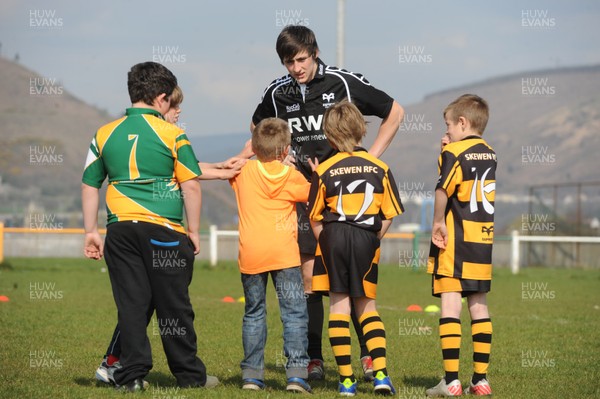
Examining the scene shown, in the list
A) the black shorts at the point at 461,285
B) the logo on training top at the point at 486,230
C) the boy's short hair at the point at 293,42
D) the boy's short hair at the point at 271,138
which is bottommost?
the black shorts at the point at 461,285

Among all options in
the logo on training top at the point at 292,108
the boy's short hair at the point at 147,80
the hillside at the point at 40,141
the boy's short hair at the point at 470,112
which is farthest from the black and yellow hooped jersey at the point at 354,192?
the hillside at the point at 40,141

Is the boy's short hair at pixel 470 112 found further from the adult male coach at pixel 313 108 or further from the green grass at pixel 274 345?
the green grass at pixel 274 345

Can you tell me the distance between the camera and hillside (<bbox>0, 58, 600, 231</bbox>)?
3036 inches

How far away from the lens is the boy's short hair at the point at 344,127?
6430 millimetres

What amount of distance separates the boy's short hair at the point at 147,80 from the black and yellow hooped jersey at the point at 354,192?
1235 millimetres

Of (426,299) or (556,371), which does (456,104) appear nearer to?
(556,371)

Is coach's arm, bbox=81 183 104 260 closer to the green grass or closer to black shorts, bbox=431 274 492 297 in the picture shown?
the green grass

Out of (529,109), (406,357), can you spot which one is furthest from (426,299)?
(529,109)

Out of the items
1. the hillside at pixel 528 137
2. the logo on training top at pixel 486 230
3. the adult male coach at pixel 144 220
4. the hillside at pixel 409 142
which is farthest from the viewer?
the hillside at pixel 528 137

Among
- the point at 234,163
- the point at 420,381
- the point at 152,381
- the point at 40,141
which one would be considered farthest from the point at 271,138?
the point at 40,141

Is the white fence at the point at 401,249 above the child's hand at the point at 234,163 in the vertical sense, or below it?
below

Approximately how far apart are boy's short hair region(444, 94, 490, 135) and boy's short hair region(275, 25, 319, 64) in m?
1.13

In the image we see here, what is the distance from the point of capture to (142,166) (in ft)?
20.8

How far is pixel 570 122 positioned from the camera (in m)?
143
